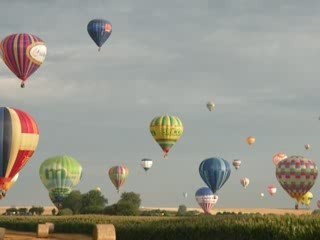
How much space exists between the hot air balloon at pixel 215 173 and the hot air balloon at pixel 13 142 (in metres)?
A: 35.2

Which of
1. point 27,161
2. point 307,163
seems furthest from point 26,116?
point 307,163

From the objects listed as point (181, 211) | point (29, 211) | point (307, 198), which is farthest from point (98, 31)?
point (307, 198)

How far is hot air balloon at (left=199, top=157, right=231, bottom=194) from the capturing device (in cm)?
8612

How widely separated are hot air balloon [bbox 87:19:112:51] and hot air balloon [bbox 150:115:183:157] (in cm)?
1230

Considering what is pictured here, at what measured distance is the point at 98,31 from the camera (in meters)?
74.8

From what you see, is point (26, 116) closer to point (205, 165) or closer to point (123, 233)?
point (123, 233)

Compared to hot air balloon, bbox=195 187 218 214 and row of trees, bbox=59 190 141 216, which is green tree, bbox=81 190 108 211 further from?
hot air balloon, bbox=195 187 218 214

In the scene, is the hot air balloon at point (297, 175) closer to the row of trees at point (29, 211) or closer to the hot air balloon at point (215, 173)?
the hot air balloon at point (215, 173)

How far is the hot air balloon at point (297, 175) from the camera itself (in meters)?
79.7

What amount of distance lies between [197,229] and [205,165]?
171 ft

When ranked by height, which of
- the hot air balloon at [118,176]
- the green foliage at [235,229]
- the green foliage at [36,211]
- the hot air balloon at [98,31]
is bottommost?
the green foliage at [235,229]

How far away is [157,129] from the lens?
7931 cm

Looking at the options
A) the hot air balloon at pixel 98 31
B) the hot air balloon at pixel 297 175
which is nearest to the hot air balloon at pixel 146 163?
the hot air balloon at pixel 297 175

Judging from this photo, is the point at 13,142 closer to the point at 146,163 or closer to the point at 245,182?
the point at 146,163
